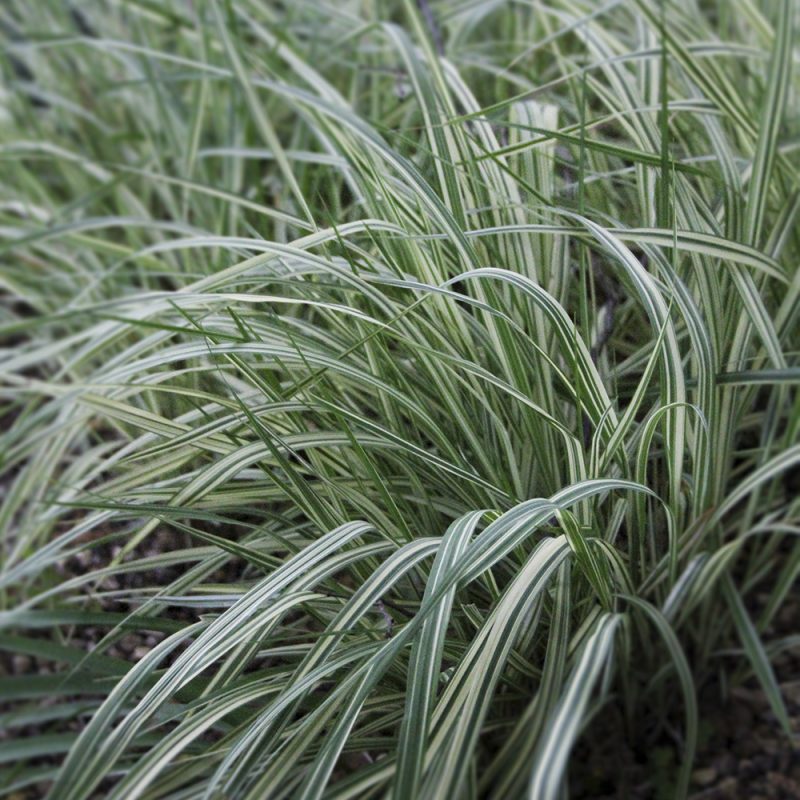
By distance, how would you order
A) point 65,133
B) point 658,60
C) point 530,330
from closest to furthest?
point 530,330 < point 658,60 < point 65,133

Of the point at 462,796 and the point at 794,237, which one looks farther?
the point at 794,237

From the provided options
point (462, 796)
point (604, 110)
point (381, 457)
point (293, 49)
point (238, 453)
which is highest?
point (293, 49)

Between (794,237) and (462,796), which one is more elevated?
(794,237)

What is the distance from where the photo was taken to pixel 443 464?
1282mm

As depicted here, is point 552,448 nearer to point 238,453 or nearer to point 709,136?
point 238,453

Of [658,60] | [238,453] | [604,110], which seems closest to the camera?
[238,453]

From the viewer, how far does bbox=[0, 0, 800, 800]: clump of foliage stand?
1.23 metres

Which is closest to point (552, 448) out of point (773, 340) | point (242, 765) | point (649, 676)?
point (773, 340)

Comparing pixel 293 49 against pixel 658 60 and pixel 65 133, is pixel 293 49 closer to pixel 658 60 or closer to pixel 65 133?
pixel 65 133

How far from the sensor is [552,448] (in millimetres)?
1459

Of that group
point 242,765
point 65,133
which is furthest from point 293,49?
point 242,765

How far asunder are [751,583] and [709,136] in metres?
0.80

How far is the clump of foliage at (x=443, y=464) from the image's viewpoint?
1.23m

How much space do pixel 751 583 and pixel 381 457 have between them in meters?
0.74
